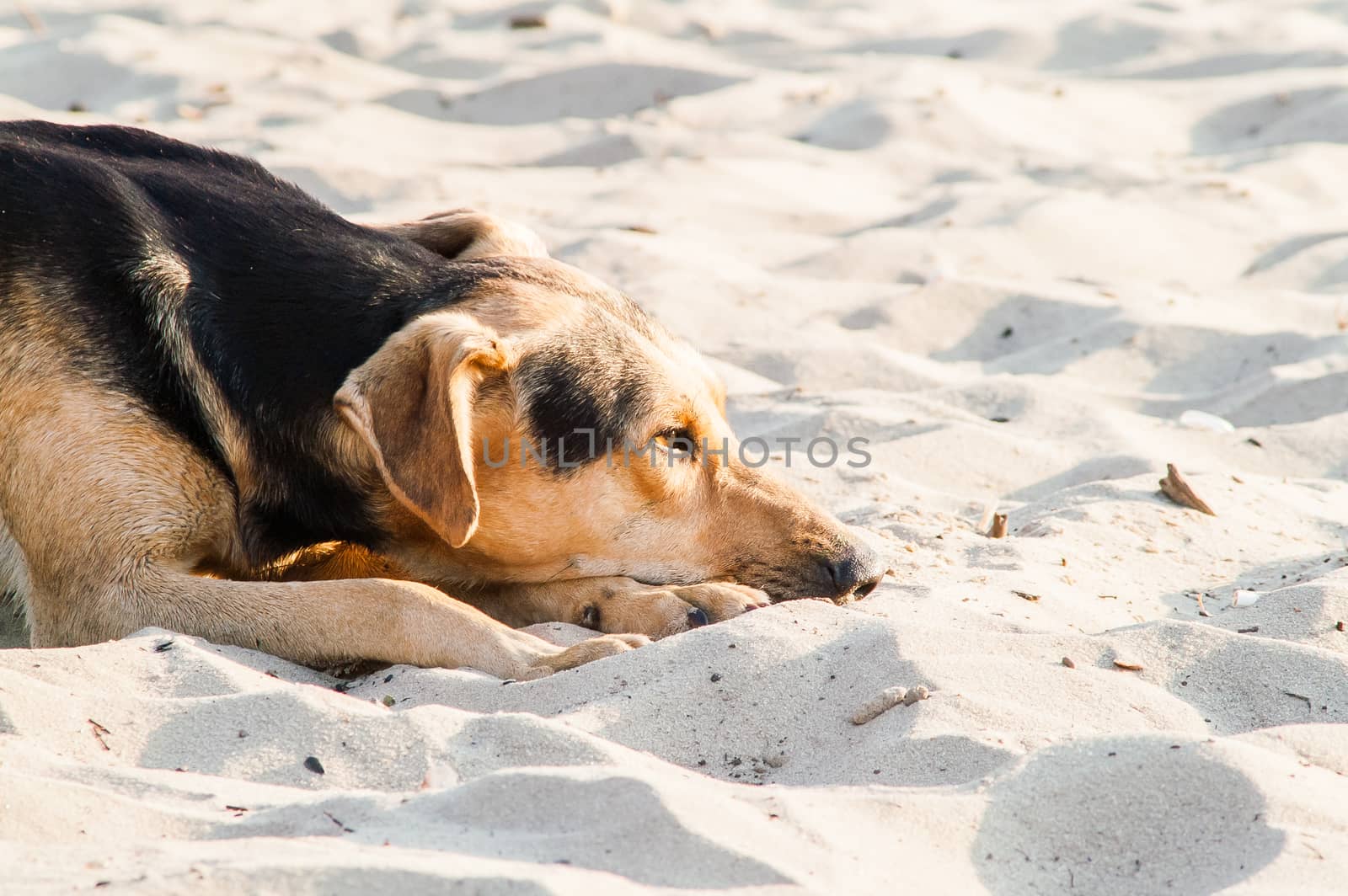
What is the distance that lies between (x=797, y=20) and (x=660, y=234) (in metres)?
5.25

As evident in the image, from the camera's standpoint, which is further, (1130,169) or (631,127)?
(631,127)

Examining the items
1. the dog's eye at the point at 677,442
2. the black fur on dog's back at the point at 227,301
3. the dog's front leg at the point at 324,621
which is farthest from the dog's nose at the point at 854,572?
the black fur on dog's back at the point at 227,301

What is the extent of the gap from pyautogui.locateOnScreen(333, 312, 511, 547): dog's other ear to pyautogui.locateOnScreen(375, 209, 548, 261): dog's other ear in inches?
41.0

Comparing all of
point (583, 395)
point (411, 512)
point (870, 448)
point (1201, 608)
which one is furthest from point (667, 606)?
point (870, 448)

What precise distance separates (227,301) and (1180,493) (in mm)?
3386

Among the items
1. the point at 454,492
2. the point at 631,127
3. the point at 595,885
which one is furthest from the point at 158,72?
the point at 595,885

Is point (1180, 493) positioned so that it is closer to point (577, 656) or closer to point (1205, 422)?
point (1205, 422)

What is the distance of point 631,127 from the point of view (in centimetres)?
1016

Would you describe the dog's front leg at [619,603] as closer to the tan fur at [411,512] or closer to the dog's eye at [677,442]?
the tan fur at [411,512]

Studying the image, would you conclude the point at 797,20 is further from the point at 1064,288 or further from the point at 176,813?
the point at 176,813

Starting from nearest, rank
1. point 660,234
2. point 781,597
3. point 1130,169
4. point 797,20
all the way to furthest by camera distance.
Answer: point 781,597
point 660,234
point 1130,169
point 797,20

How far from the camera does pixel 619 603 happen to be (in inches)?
160

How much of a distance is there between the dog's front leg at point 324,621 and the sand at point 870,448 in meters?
0.09

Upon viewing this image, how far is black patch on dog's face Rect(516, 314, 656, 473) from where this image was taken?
404 centimetres
